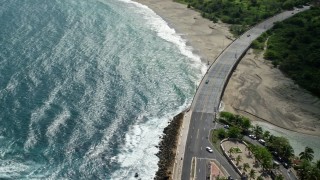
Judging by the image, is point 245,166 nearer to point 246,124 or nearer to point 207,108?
point 246,124

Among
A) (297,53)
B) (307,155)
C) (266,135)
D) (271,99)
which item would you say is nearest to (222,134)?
(266,135)

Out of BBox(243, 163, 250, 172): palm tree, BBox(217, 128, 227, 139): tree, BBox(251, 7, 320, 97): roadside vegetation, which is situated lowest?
BBox(243, 163, 250, 172): palm tree

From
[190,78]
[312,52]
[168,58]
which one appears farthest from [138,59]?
[312,52]

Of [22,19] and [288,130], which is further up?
[22,19]

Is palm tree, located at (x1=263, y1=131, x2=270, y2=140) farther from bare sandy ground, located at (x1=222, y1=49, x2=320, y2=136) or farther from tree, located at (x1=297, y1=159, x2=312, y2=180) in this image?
bare sandy ground, located at (x1=222, y1=49, x2=320, y2=136)

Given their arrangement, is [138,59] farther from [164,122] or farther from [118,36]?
[164,122]

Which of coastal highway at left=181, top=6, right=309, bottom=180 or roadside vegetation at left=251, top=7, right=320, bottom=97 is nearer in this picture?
coastal highway at left=181, top=6, right=309, bottom=180

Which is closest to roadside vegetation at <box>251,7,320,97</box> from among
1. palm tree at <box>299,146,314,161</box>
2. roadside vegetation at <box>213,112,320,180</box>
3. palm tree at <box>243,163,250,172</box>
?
roadside vegetation at <box>213,112,320,180</box>
